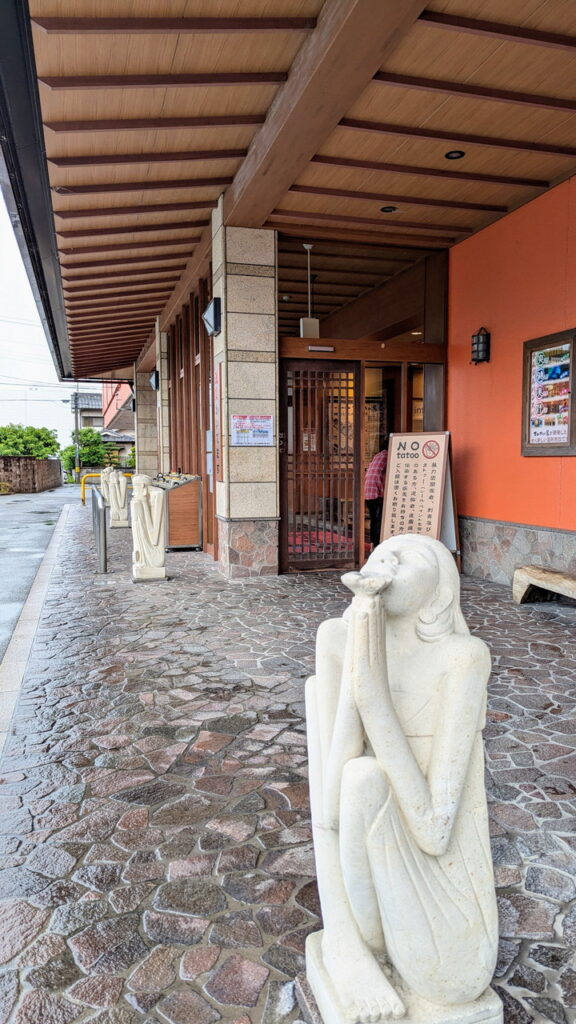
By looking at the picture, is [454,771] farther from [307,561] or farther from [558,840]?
[307,561]

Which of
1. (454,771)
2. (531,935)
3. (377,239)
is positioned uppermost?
(377,239)

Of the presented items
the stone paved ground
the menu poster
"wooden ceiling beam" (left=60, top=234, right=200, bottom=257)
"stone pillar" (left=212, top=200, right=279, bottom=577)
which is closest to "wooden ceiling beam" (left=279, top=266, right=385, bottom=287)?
"wooden ceiling beam" (left=60, top=234, right=200, bottom=257)

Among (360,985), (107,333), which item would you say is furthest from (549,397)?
(107,333)

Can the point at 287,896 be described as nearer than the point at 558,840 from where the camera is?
Yes

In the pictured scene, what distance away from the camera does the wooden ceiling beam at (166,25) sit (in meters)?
3.68

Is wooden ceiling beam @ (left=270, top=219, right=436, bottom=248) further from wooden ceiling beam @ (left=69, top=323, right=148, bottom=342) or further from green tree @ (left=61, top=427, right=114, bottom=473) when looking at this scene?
green tree @ (left=61, top=427, right=114, bottom=473)

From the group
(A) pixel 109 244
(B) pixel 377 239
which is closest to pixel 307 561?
(B) pixel 377 239

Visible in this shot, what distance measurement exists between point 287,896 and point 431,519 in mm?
5085

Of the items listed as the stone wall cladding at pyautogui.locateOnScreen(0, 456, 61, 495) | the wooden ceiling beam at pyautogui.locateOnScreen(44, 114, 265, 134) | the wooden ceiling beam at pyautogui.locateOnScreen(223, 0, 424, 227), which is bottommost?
the stone wall cladding at pyautogui.locateOnScreen(0, 456, 61, 495)

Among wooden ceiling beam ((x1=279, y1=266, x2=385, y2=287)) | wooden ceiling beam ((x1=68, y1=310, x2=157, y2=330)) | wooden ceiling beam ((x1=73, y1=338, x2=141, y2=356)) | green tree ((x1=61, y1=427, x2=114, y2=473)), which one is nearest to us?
wooden ceiling beam ((x1=279, y1=266, x2=385, y2=287))

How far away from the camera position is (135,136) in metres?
5.09

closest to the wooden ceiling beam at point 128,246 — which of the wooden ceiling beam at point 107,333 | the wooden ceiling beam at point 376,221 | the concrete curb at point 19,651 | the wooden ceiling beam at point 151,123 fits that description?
the wooden ceiling beam at point 376,221

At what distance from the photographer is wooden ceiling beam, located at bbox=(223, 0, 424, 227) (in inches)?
140

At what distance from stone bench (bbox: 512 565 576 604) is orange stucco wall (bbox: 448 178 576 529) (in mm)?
464
